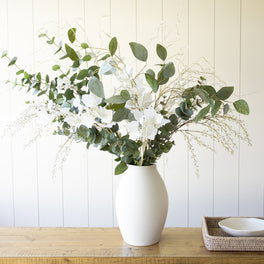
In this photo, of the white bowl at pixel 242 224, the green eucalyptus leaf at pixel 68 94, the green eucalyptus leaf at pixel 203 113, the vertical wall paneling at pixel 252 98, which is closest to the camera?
the green eucalyptus leaf at pixel 203 113

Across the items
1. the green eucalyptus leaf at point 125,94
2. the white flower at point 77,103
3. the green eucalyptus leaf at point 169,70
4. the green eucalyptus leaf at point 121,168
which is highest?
the green eucalyptus leaf at point 169,70

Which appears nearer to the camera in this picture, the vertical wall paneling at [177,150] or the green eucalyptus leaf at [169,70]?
the green eucalyptus leaf at [169,70]

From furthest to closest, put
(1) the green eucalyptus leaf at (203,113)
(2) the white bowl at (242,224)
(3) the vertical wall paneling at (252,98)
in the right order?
(3) the vertical wall paneling at (252,98) < (2) the white bowl at (242,224) < (1) the green eucalyptus leaf at (203,113)

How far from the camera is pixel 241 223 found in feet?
4.15

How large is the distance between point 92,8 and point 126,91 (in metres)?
1.15

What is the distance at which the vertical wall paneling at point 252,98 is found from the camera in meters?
1.93

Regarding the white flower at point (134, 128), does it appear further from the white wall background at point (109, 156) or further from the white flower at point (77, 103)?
the white wall background at point (109, 156)

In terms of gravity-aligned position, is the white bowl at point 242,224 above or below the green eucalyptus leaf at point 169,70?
below

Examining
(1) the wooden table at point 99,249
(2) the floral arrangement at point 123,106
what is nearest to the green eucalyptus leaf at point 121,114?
(2) the floral arrangement at point 123,106

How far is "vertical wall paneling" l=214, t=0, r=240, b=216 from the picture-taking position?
76.2 inches

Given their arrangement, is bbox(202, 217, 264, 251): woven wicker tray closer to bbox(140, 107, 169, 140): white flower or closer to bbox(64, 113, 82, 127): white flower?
bbox(140, 107, 169, 140): white flower

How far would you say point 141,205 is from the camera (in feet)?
3.73

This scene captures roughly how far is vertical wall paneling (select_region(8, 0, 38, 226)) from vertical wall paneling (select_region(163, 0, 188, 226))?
2.63ft

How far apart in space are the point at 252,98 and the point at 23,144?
1389 mm
